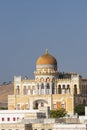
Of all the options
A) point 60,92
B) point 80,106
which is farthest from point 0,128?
point 60,92

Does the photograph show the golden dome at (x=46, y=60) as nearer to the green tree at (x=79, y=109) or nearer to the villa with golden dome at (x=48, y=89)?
the villa with golden dome at (x=48, y=89)

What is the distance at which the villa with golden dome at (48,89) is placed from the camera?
13925cm

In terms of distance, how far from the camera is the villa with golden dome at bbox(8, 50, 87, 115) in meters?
139

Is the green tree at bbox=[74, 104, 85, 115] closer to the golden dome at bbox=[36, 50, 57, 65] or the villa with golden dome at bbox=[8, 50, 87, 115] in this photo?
the villa with golden dome at bbox=[8, 50, 87, 115]

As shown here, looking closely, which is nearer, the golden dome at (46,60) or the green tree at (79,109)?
the green tree at (79,109)

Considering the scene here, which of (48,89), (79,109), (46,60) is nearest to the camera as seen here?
(79,109)

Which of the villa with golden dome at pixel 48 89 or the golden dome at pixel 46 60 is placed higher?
the golden dome at pixel 46 60

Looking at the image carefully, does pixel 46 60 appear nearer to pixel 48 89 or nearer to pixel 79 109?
pixel 48 89

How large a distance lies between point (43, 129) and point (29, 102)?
251 ft

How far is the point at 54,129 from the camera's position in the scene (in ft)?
202

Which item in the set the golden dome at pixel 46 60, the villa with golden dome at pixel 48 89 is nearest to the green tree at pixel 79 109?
the villa with golden dome at pixel 48 89

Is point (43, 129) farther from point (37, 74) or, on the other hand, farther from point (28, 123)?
point (37, 74)

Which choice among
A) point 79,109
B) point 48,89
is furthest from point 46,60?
point 79,109

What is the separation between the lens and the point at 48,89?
143 metres
